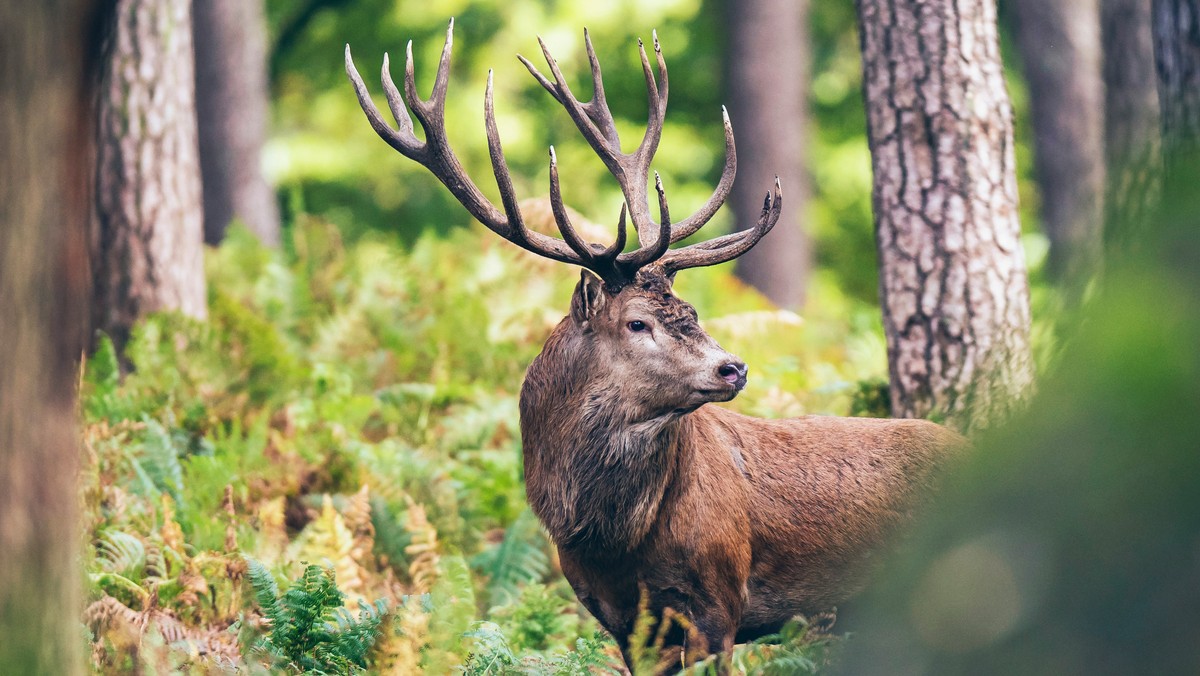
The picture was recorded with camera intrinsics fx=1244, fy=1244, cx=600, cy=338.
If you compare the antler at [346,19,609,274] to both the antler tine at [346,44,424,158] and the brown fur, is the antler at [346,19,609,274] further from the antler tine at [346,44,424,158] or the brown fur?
the brown fur

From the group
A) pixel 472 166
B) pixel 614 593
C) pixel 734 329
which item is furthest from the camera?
pixel 472 166

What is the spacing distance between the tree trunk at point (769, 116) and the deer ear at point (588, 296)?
10.3m

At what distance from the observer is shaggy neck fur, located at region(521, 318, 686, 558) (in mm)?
4965

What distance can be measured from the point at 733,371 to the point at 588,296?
0.73 m

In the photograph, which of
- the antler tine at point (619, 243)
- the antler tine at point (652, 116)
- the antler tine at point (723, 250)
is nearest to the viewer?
the antler tine at point (619, 243)

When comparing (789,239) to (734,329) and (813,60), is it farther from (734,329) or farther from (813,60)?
(734,329)

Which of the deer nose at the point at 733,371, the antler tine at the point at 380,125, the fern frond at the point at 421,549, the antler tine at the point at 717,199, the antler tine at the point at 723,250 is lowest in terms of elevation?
the fern frond at the point at 421,549

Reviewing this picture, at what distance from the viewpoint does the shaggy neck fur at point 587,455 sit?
496 cm

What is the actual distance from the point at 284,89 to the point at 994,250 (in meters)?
15.9


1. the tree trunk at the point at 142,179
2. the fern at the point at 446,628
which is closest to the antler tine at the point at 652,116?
the fern at the point at 446,628

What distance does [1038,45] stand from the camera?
50.8 ft

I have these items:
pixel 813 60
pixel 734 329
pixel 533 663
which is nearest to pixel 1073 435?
pixel 533 663

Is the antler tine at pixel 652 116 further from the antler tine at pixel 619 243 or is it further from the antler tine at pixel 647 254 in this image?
the antler tine at pixel 619 243

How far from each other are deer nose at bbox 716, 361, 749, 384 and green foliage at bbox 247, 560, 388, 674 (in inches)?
63.2
